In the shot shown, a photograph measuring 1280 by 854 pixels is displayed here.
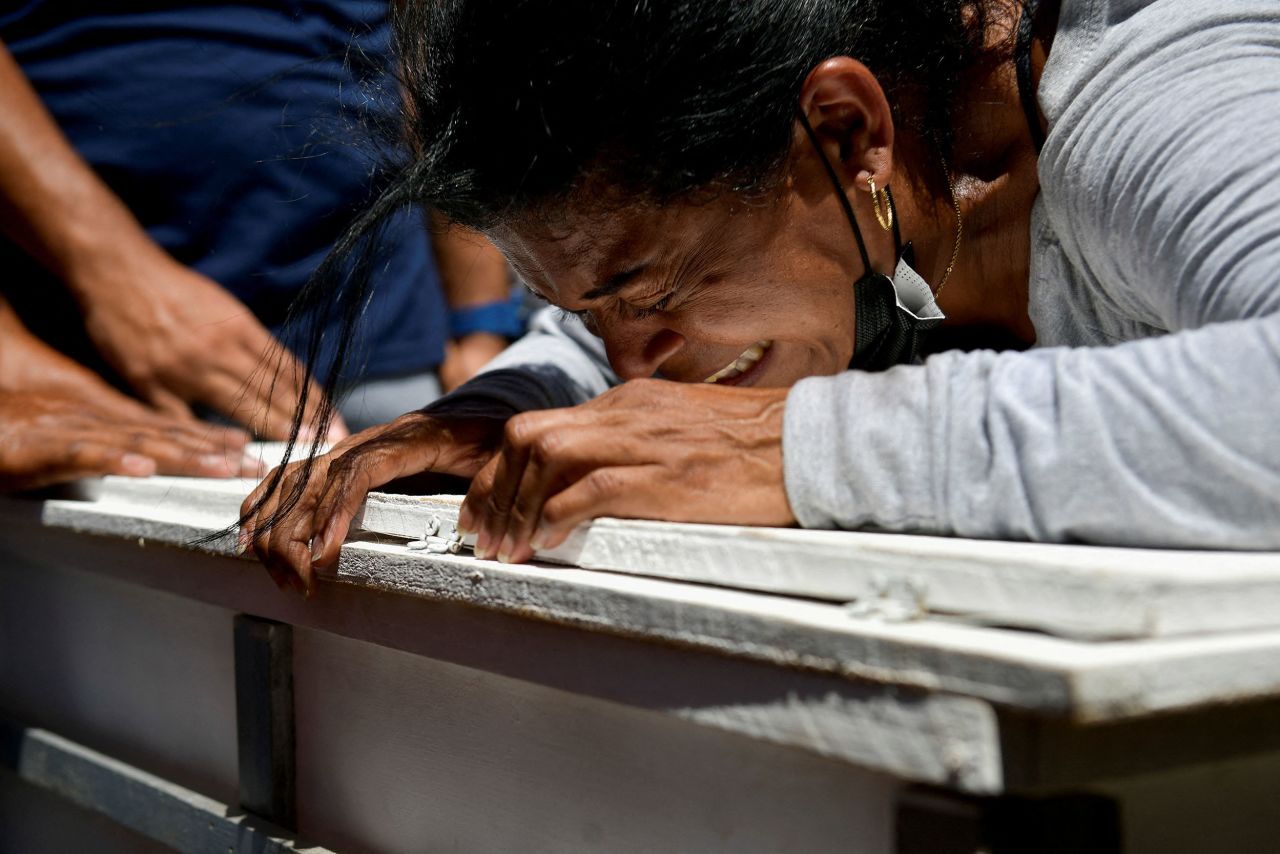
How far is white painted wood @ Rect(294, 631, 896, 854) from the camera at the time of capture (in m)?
0.54

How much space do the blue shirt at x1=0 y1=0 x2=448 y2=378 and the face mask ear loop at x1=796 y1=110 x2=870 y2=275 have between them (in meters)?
0.73

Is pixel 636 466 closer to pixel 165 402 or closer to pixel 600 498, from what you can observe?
pixel 600 498

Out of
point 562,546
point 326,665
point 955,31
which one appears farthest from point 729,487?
point 955,31

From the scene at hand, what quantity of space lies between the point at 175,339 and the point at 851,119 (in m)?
0.89

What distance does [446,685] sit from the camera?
0.74 m

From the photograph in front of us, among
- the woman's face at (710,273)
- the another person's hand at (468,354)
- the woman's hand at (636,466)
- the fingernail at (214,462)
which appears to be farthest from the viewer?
the another person's hand at (468,354)

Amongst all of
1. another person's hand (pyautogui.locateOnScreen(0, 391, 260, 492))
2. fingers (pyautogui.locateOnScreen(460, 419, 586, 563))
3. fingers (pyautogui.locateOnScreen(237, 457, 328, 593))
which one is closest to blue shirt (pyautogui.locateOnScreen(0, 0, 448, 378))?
another person's hand (pyautogui.locateOnScreen(0, 391, 260, 492))

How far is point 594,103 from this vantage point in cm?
80

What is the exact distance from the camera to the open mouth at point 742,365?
1025 mm

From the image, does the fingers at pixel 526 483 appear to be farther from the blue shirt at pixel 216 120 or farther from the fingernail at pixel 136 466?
the blue shirt at pixel 216 120

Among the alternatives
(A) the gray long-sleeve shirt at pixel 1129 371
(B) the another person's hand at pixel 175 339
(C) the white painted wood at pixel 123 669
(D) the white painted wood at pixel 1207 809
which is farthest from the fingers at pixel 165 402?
(D) the white painted wood at pixel 1207 809

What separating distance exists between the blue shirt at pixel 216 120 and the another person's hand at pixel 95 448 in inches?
13.8

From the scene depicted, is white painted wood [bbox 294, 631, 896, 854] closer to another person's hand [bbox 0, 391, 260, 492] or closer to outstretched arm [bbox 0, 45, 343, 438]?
another person's hand [bbox 0, 391, 260, 492]

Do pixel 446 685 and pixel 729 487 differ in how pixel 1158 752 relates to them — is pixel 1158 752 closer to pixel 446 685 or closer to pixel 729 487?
pixel 729 487
